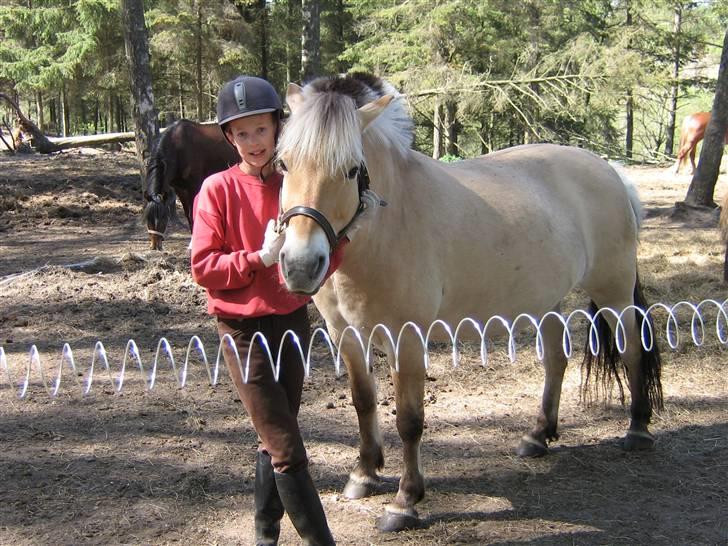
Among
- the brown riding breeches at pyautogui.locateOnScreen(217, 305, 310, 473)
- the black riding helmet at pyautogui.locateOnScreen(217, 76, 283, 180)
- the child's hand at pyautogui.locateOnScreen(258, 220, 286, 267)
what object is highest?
the black riding helmet at pyautogui.locateOnScreen(217, 76, 283, 180)

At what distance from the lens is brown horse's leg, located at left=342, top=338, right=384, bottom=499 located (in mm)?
3436

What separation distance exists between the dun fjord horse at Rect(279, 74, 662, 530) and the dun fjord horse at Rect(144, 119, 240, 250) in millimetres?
5197

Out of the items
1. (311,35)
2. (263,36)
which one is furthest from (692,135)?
(263,36)

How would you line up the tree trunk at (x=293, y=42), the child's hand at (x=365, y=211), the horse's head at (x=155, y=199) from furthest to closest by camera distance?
the tree trunk at (x=293, y=42) → the horse's head at (x=155, y=199) → the child's hand at (x=365, y=211)

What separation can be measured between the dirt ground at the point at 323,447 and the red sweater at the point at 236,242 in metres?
1.32

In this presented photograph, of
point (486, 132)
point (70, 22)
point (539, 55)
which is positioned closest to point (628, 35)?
point (539, 55)

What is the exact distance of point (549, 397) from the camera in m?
4.18

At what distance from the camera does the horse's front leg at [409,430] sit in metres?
3.13

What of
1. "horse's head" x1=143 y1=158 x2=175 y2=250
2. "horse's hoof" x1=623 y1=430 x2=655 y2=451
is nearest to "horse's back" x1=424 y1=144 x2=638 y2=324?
"horse's hoof" x1=623 y1=430 x2=655 y2=451

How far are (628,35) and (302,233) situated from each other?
2016cm

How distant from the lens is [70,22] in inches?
739

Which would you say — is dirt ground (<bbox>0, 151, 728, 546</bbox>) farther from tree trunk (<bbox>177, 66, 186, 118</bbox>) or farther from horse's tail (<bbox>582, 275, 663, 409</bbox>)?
tree trunk (<bbox>177, 66, 186, 118</bbox>)

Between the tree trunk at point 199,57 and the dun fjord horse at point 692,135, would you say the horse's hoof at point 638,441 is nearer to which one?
the dun fjord horse at point 692,135

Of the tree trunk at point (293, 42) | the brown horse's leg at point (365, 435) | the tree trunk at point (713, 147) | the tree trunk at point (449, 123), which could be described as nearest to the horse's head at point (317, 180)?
the brown horse's leg at point (365, 435)
